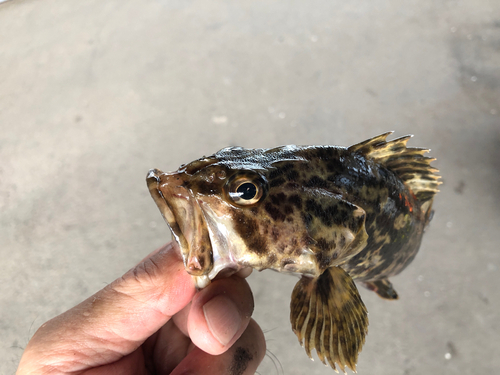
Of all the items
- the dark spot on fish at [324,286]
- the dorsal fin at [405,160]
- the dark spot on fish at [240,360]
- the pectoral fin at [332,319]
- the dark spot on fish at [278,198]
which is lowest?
the dark spot on fish at [240,360]

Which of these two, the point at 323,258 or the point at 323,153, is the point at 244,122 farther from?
the point at 323,258

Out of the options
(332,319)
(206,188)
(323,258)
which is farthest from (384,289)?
(206,188)

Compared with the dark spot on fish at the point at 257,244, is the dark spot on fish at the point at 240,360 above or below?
below

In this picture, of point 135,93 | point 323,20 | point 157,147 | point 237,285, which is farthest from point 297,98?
point 237,285

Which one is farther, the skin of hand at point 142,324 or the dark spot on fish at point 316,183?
the skin of hand at point 142,324

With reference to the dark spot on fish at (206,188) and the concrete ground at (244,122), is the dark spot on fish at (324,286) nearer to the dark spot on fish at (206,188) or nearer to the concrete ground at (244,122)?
the dark spot on fish at (206,188)

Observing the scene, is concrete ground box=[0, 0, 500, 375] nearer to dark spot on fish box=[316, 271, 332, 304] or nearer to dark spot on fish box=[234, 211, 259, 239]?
dark spot on fish box=[316, 271, 332, 304]

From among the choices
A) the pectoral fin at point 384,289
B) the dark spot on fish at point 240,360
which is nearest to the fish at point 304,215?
the dark spot on fish at point 240,360
